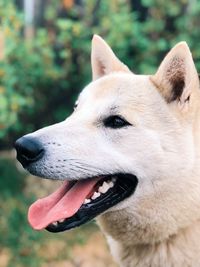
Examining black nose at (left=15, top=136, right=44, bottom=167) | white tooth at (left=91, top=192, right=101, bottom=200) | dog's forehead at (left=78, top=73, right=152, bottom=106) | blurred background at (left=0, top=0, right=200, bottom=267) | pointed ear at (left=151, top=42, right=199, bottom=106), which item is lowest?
blurred background at (left=0, top=0, right=200, bottom=267)

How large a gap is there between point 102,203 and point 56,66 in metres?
2.93

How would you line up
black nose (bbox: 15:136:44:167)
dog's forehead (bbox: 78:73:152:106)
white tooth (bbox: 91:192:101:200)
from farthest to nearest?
dog's forehead (bbox: 78:73:152:106), white tooth (bbox: 91:192:101:200), black nose (bbox: 15:136:44:167)

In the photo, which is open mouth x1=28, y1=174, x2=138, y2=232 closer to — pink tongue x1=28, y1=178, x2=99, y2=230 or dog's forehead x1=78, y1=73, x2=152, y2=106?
pink tongue x1=28, y1=178, x2=99, y2=230

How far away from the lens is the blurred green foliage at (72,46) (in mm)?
5711

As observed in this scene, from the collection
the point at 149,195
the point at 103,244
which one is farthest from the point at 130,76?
the point at 103,244

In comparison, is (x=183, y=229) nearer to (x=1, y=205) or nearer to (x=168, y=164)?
(x=168, y=164)

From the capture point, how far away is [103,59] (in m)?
4.03

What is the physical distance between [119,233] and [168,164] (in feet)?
1.44

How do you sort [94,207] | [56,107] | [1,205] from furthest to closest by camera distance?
[56,107] → [1,205] → [94,207]

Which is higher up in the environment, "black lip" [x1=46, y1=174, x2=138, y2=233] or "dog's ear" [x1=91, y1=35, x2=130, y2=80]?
"dog's ear" [x1=91, y1=35, x2=130, y2=80]

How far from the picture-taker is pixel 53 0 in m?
6.32

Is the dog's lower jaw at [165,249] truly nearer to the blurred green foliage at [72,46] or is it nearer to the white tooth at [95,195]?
the white tooth at [95,195]

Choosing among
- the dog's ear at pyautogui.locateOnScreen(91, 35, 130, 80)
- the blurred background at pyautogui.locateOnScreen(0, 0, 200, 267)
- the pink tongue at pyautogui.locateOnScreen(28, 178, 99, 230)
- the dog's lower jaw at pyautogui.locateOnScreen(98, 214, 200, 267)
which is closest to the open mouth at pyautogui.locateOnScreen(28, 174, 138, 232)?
the pink tongue at pyautogui.locateOnScreen(28, 178, 99, 230)

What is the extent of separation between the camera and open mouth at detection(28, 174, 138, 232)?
11.1 ft
